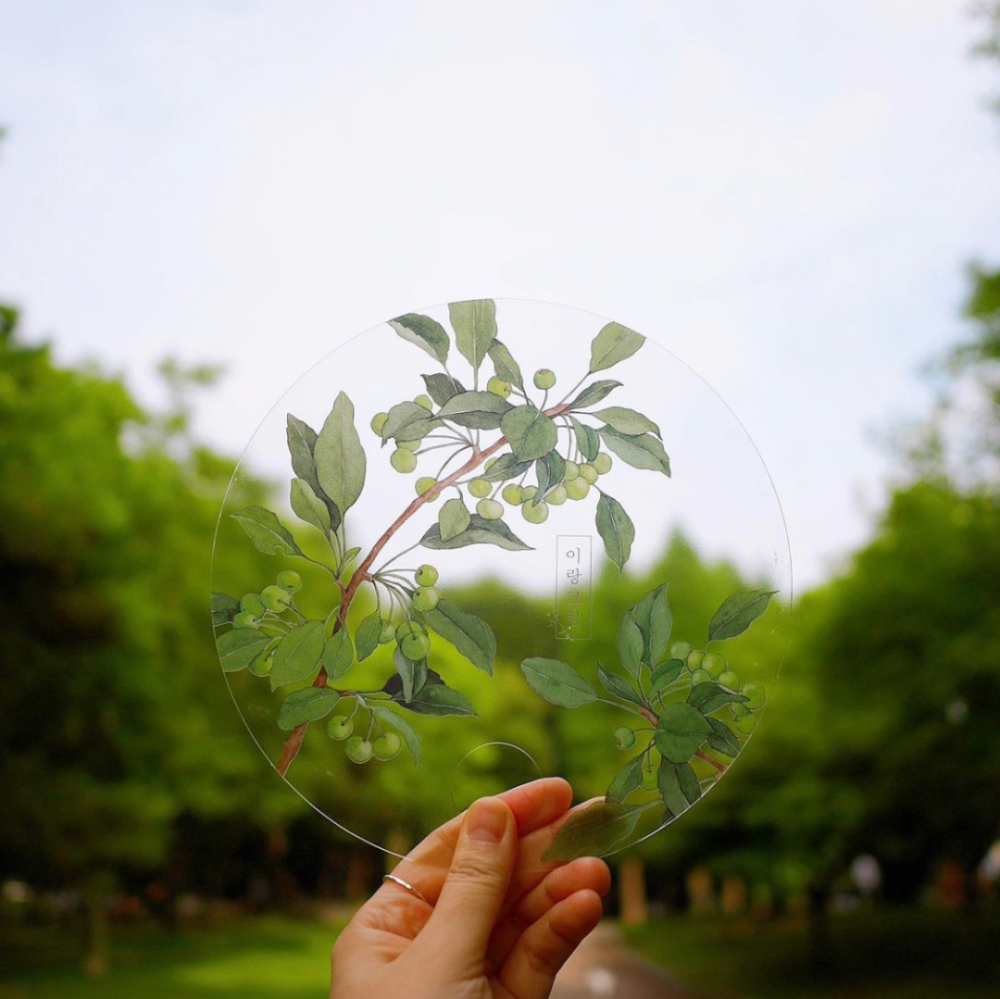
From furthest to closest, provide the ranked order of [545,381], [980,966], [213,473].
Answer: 1. [213,473]
2. [980,966]
3. [545,381]

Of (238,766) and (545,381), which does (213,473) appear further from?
(545,381)

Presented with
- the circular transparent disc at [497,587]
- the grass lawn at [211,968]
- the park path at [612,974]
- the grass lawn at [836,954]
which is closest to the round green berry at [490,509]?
the circular transparent disc at [497,587]

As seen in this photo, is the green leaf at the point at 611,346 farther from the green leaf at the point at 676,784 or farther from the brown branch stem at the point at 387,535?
the green leaf at the point at 676,784

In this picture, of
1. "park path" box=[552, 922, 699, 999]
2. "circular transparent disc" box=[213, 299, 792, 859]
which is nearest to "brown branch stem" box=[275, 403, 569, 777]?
"circular transparent disc" box=[213, 299, 792, 859]

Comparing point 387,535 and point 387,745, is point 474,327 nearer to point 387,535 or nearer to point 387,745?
point 387,535

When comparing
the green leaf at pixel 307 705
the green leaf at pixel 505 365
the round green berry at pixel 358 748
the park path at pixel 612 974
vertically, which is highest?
→ the green leaf at pixel 505 365

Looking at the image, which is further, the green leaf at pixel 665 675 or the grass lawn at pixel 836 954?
the grass lawn at pixel 836 954

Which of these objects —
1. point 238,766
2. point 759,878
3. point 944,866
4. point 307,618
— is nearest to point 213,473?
point 238,766

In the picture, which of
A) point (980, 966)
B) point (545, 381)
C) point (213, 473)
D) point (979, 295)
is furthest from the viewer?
point (213, 473)

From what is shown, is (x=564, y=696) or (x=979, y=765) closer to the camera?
(x=564, y=696)
